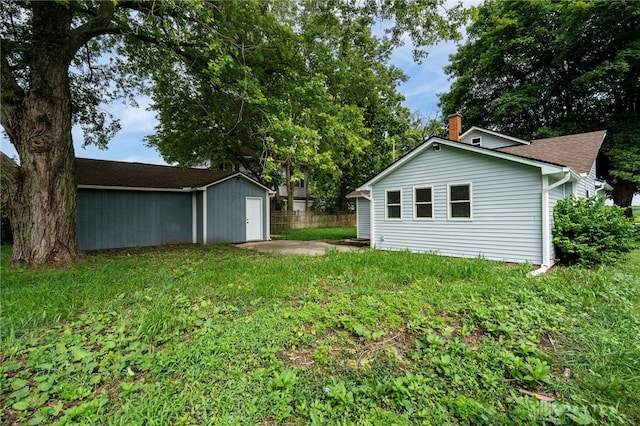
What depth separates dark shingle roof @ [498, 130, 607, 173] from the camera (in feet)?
26.8

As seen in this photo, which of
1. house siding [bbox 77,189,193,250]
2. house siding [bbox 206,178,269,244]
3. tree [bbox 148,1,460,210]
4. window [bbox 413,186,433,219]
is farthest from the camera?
house siding [bbox 206,178,269,244]

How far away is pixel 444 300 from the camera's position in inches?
145

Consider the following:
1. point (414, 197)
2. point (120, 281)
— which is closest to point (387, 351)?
point (120, 281)

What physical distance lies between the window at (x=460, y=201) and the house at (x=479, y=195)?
0.03 metres

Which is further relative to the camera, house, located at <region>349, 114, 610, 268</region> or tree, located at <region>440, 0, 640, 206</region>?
tree, located at <region>440, 0, 640, 206</region>

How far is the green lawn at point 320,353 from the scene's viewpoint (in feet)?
6.70

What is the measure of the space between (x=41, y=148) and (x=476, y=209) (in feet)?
34.9

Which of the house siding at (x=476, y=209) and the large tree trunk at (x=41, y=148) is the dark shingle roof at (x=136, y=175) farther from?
the house siding at (x=476, y=209)

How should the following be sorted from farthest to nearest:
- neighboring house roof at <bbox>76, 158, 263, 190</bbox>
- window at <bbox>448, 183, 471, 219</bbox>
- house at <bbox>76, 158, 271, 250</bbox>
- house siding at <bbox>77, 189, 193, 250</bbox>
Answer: neighboring house roof at <bbox>76, 158, 263, 190</bbox>
house at <bbox>76, 158, 271, 250</bbox>
house siding at <bbox>77, 189, 193, 250</bbox>
window at <bbox>448, 183, 471, 219</bbox>

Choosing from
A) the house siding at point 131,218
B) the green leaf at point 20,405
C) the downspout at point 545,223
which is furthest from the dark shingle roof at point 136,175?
the downspout at point 545,223

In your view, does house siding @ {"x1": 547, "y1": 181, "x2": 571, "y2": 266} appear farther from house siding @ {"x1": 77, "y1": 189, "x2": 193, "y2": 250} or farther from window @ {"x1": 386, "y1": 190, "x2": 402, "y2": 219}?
house siding @ {"x1": 77, "y1": 189, "x2": 193, "y2": 250}

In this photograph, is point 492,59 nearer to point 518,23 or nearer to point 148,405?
point 518,23

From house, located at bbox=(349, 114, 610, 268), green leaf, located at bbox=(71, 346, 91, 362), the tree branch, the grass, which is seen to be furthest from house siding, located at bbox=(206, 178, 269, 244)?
green leaf, located at bbox=(71, 346, 91, 362)

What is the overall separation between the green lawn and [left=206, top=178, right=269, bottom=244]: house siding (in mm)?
7468
